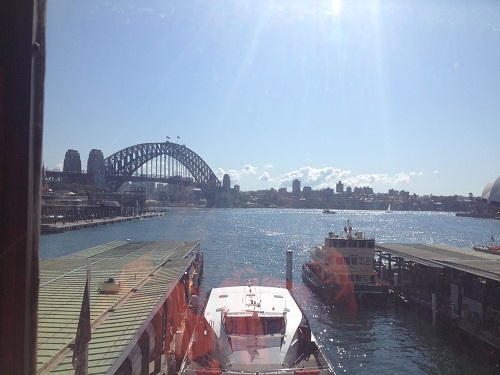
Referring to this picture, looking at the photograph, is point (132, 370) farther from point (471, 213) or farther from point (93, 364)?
point (471, 213)

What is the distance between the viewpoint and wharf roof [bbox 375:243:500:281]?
18.8 meters

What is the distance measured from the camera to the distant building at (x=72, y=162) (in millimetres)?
119562

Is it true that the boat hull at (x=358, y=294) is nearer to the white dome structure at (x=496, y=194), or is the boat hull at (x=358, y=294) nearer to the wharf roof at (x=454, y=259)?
the wharf roof at (x=454, y=259)

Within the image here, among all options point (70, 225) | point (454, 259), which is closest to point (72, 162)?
point (70, 225)

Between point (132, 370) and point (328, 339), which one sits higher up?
point (132, 370)

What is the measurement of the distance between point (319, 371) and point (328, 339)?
29.4 feet

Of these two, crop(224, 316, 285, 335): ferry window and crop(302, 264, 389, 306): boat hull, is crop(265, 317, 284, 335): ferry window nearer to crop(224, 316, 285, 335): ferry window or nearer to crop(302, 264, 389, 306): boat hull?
crop(224, 316, 285, 335): ferry window

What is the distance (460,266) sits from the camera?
20.5 m

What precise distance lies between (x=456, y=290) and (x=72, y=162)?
114248 millimetres

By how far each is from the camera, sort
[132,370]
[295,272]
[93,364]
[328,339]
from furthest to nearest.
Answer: [295,272]
[328,339]
[132,370]
[93,364]

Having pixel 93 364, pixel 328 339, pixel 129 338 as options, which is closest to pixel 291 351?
pixel 129 338

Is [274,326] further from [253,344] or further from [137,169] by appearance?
[137,169]

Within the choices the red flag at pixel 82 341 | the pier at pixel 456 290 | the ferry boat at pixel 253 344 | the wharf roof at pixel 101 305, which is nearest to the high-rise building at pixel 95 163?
the pier at pixel 456 290

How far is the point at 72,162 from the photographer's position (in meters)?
120
